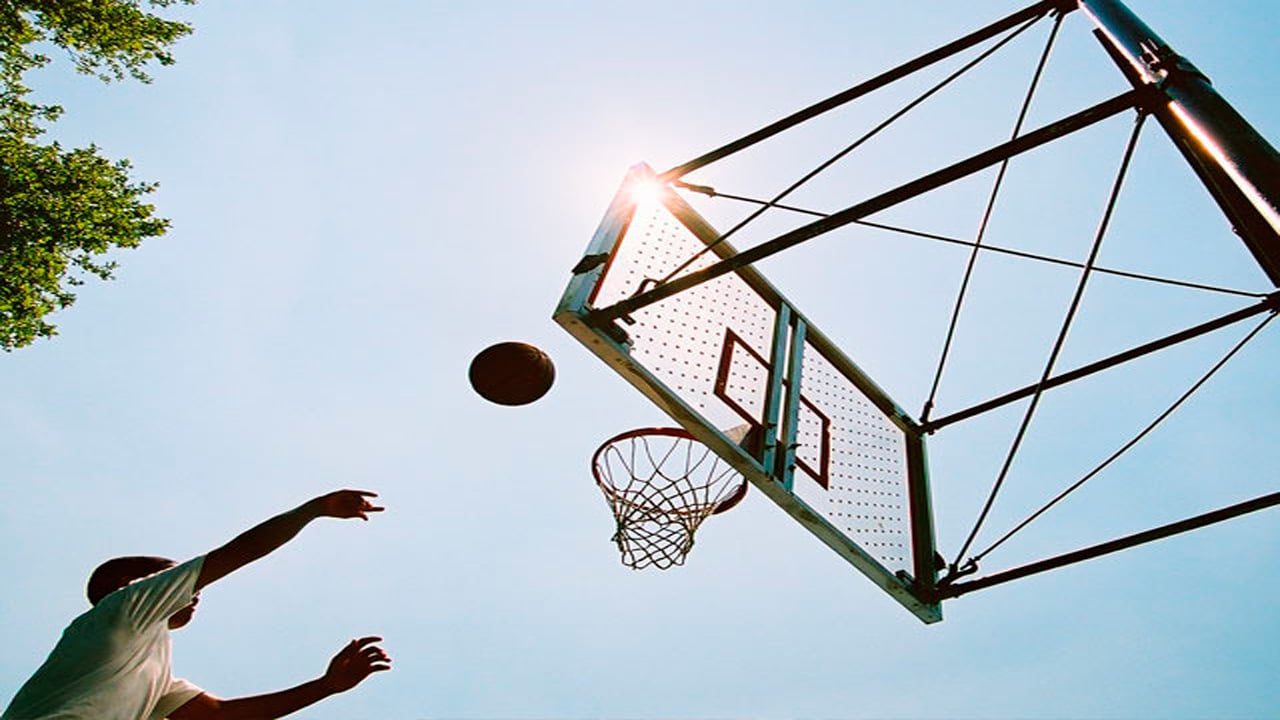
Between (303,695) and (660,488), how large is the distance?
261 cm

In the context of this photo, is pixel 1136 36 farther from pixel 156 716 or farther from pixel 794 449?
pixel 156 716

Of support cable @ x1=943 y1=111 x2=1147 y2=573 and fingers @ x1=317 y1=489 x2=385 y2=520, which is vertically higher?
support cable @ x1=943 y1=111 x2=1147 y2=573

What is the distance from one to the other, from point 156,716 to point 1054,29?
15.1 feet

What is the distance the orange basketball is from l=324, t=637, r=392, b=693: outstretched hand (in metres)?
1.49

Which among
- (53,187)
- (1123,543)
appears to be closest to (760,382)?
(1123,543)

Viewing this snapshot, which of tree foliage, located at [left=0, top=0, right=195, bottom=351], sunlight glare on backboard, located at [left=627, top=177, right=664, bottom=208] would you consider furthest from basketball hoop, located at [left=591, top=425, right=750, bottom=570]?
tree foliage, located at [left=0, top=0, right=195, bottom=351]

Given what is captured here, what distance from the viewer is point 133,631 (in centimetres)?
182

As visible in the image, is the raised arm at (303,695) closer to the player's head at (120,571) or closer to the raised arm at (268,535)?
the player's head at (120,571)

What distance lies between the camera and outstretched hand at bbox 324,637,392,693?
247 centimetres

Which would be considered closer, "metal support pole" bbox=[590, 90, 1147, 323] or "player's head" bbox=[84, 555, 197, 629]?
"player's head" bbox=[84, 555, 197, 629]

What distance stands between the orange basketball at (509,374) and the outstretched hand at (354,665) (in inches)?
58.7

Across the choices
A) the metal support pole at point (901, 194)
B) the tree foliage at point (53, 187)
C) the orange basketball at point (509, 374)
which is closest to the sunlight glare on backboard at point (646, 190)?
the metal support pole at point (901, 194)

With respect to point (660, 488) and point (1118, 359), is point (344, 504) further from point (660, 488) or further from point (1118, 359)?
point (1118, 359)

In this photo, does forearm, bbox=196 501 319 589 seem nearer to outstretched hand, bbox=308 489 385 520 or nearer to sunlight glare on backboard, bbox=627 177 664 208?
outstretched hand, bbox=308 489 385 520
